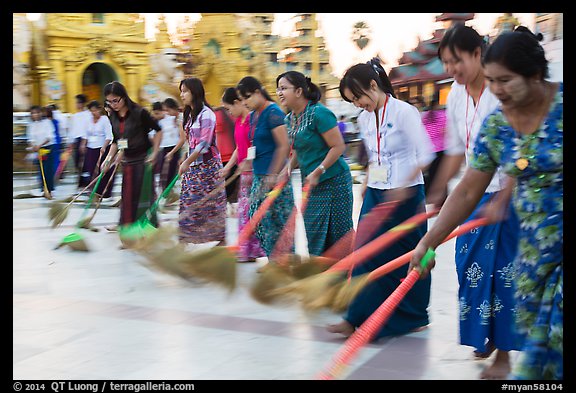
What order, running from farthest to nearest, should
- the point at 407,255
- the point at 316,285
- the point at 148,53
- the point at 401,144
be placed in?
the point at 148,53 → the point at 401,144 → the point at 316,285 → the point at 407,255

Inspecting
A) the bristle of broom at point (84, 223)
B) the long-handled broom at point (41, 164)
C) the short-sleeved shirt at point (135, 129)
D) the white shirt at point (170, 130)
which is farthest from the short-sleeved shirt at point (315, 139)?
the long-handled broom at point (41, 164)

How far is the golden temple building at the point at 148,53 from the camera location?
22016 millimetres

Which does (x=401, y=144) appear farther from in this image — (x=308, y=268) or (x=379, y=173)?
(x=308, y=268)

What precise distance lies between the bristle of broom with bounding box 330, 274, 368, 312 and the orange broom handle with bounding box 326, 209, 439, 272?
0.10 m

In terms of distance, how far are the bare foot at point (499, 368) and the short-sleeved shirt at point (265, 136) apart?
2602mm

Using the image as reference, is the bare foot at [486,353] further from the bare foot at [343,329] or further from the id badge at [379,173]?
the id badge at [379,173]

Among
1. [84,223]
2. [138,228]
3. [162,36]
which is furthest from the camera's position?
[162,36]

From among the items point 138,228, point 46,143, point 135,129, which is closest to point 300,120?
point 135,129

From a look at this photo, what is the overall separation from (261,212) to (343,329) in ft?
4.54

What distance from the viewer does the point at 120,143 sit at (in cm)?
626

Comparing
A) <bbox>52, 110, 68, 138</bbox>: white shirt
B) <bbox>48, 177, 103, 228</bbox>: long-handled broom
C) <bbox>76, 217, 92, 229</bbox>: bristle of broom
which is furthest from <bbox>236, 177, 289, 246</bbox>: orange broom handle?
<bbox>52, 110, 68, 138</bbox>: white shirt

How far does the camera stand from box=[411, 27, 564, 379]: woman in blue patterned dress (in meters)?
2.03

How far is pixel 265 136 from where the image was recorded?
523 centimetres
